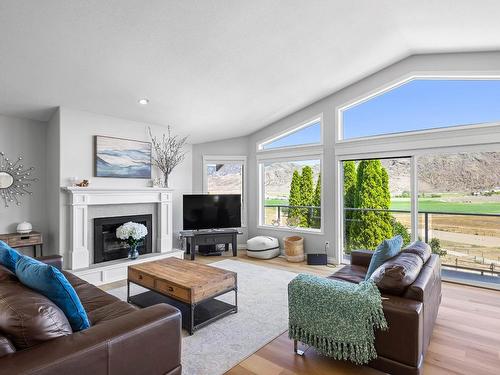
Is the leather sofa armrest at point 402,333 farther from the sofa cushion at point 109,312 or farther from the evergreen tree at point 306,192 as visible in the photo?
the evergreen tree at point 306,192

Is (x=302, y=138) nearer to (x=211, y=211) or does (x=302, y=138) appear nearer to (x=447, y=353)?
(x=211, y=211)

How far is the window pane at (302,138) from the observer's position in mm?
5320

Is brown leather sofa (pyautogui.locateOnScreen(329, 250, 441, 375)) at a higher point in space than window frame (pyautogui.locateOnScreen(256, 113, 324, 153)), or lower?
lower

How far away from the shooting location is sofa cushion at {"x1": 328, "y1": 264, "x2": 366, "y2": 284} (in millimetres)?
2750

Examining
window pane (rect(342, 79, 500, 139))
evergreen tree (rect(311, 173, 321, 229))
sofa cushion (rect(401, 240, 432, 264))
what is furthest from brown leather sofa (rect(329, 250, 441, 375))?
evergreen tree (rect(311, 173, 321, 229))

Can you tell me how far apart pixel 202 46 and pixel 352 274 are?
2852 millimetres

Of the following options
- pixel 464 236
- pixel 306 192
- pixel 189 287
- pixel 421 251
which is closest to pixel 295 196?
pixel 306 192

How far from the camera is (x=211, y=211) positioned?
18.2 feet

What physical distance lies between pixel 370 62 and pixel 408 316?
11.9 feet

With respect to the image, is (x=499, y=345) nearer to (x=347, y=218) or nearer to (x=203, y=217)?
(x=347, y=218)

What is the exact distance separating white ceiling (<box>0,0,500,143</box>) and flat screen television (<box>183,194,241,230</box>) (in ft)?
5.52

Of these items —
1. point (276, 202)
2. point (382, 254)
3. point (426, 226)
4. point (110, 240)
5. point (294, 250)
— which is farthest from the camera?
point (276, 202)

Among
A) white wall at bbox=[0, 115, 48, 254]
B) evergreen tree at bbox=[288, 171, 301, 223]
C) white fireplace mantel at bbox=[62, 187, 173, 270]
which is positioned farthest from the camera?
evergreen tree at bbox=[288, 171, 301, 223]

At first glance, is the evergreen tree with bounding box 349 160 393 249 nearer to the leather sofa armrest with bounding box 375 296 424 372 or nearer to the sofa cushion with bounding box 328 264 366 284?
the sofa cushion with bounding box 328 264 366 284
